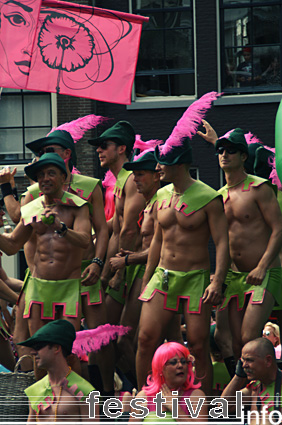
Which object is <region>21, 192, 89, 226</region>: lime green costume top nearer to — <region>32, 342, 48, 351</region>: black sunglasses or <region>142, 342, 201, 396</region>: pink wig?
<region>32, 342, 48, 351</region>: black sunglasses

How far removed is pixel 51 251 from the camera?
25.4ft

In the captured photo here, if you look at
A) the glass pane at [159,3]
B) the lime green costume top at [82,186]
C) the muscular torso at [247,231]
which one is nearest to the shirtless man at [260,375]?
the muscular torso at [247,231]

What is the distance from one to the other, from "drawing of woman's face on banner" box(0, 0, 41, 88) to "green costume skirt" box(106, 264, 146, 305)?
7.88ft

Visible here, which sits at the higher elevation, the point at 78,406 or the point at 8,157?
the point at 8,157

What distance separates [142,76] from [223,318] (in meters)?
9.86

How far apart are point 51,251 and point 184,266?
3.73ft

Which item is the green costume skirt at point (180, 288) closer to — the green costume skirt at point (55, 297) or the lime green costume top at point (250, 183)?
the green costume skirt at point (55, 297)

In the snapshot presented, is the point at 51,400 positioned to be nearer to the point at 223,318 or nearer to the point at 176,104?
the point at 223,318

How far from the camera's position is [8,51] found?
32.5ft

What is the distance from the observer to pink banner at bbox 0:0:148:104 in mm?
9836

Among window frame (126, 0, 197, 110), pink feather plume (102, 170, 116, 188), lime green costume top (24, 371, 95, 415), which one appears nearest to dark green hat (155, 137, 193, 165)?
pink feather plume (102, 170, 116, 188)

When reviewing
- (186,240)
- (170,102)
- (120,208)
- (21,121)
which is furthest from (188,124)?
(21,121)

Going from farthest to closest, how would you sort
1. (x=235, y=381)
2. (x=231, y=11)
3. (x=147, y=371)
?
(x=231, y=11) < (x=147, y=371) < (x=235, y=381)

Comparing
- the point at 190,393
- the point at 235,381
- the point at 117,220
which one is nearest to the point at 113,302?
the point at 117,220
